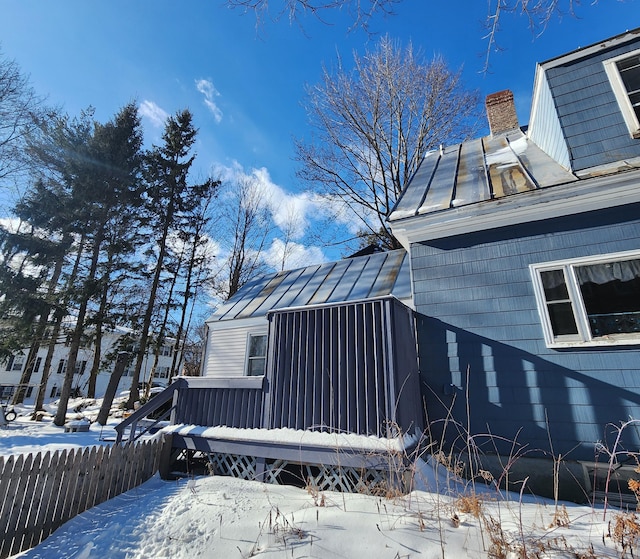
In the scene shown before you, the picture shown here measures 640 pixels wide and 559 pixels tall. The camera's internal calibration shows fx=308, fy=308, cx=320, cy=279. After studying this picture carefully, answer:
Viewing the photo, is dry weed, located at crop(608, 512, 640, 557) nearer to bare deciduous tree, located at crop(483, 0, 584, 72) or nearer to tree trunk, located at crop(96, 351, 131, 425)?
bare deciduous tree, located at crop(483, 0, 584, 72)

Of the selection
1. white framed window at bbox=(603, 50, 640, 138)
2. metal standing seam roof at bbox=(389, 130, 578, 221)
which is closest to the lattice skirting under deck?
metal standing seam roof at bbox=(389, 130, 578, 221)

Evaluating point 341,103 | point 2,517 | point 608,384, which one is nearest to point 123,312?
point 2,517

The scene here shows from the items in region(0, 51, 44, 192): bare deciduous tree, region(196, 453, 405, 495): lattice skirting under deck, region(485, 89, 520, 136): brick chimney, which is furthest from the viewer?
region(0, 51, 44, 192): bare deciduous tree

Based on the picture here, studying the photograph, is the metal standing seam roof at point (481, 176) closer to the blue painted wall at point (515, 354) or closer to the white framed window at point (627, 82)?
the blue painted wall at point (515, 354)

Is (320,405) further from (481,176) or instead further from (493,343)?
(481,176)

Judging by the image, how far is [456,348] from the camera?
5.61 metres

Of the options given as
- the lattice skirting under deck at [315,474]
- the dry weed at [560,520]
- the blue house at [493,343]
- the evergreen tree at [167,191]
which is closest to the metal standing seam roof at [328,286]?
the blue house at [493,343]

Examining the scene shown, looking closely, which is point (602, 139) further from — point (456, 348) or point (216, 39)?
point (216, 39)

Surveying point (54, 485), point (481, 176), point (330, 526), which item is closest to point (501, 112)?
point (481, 176)

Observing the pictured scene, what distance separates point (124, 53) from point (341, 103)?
1000 cm

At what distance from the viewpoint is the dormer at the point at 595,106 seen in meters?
5.65

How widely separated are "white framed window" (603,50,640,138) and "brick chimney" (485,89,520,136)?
10.9 feet

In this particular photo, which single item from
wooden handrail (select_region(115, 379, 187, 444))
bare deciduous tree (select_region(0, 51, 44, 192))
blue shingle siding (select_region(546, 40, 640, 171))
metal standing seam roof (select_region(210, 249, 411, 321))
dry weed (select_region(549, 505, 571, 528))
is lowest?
dry weed (select_region(549, 505, 571, 528))

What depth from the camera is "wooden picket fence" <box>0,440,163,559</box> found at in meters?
3.90
